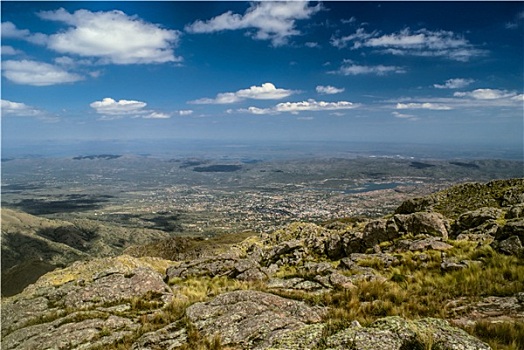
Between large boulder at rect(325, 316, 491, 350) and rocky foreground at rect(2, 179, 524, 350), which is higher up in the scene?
large boulder at rect(325, 316, 491, 350)

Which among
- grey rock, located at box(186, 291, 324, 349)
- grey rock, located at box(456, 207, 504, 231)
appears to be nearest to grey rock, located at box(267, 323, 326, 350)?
grey rock, located at box(186, 291, 324, 349)

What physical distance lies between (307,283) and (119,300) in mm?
11274

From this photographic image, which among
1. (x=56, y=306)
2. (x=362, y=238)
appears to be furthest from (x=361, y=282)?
(x=56, y=306)

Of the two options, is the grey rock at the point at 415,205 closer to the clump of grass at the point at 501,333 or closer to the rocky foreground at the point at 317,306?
the rocky foreground at the point at 317,306

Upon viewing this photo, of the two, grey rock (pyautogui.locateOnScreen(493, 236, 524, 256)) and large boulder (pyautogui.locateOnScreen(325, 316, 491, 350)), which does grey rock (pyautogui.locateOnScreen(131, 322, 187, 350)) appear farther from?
grey rock (pyautogui.locateOnScreen(493, 236, 524, 256))

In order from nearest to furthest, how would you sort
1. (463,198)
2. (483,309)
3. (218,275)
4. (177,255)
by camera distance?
(483,309) → (218,275) → (463,198) → (177,255)

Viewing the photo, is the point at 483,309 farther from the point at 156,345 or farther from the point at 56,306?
the point at 56,306

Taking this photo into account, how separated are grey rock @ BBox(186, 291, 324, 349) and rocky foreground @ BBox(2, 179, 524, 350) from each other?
0.16 ft

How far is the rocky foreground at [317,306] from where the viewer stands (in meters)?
9.22

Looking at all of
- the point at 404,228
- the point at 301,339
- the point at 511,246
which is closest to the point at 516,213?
the point at 404,228

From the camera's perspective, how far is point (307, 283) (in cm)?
1788

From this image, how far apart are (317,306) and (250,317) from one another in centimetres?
304

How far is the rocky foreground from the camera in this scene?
9219 millimetres

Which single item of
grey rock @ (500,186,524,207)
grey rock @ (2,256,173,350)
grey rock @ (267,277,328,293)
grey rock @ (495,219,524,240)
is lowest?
grey rock @ (2,256,173,350)
